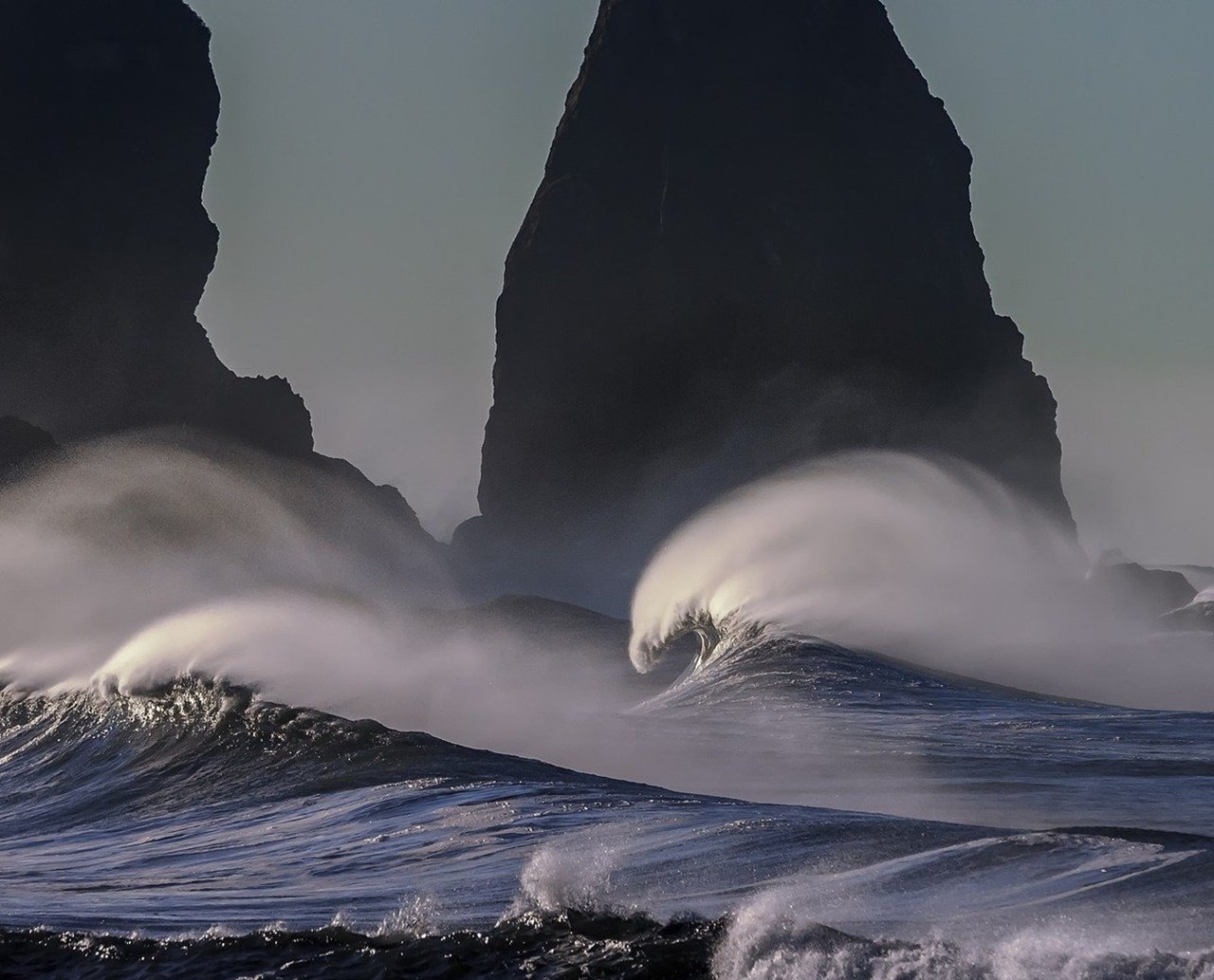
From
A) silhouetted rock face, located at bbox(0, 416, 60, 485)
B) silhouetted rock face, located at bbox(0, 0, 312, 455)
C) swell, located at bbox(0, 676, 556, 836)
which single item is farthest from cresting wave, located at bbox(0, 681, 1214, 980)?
silhouetted rock face, located at bbox(0, 0, 312, 455)

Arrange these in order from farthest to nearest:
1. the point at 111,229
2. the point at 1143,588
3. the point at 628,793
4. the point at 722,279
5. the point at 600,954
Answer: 1. the point at 722,279
2. the point at 111,229
3. the point at 1143,588
4. the point at 628,793
5. the point at 600,954

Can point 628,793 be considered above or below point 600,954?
above

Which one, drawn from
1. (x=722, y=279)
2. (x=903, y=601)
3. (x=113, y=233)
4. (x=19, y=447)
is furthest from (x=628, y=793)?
(x=113, y=233)

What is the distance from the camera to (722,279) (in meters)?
111

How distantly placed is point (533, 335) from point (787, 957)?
105 m

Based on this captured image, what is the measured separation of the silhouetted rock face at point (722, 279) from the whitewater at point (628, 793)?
67888 mm

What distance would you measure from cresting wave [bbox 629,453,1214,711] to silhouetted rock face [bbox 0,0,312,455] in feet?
174

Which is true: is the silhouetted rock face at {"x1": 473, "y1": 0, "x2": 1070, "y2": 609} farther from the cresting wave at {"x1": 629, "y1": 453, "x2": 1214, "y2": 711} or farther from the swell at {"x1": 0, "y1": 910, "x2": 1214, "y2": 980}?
the swell at {"x1": 0, "y1": 910, "x2": 1214, "y2": 980}

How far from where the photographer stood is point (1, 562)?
53594 millimetres

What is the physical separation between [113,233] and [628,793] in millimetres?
102450

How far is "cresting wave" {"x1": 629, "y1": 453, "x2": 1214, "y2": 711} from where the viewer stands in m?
28.1

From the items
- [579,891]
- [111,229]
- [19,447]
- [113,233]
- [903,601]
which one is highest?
[111,229]

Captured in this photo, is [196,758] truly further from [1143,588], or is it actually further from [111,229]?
[111,229]

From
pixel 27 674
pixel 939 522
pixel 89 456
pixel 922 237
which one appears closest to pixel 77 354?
pixel 89 456
